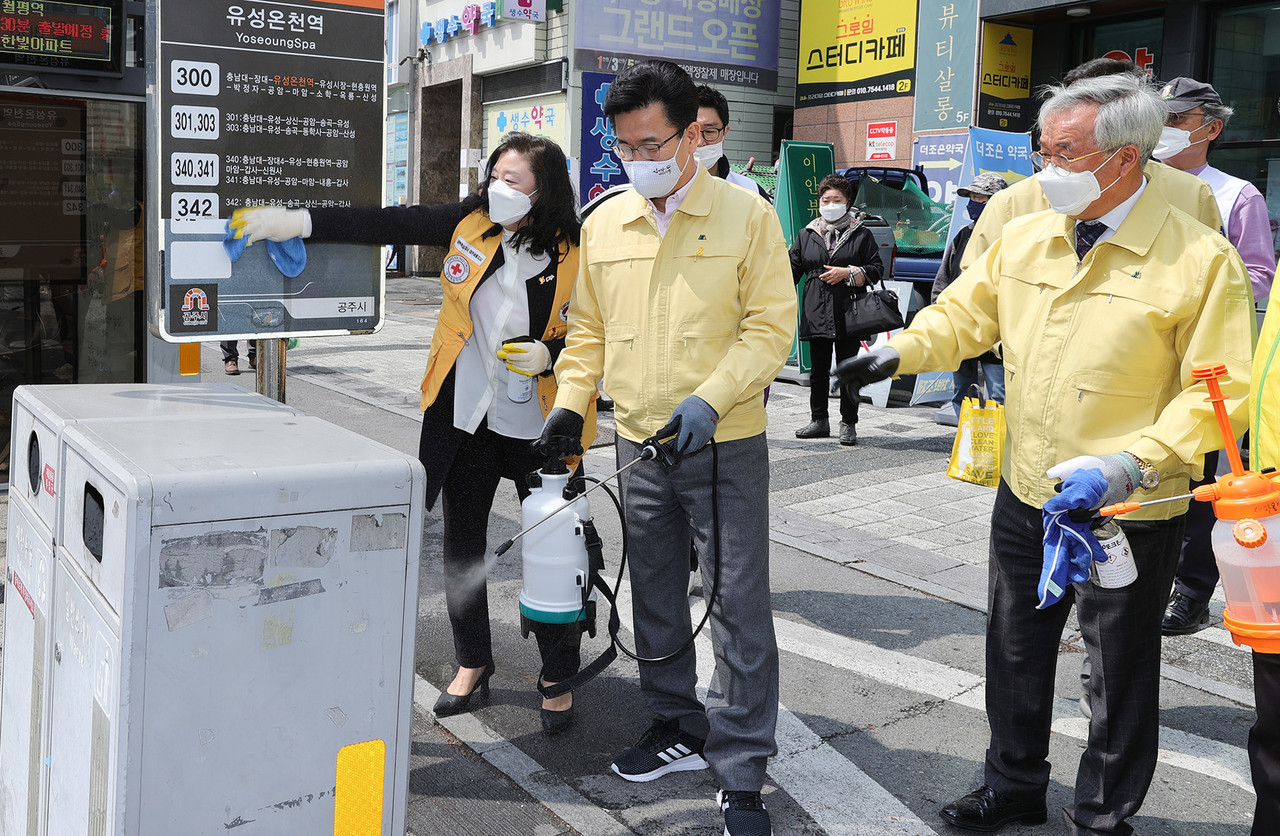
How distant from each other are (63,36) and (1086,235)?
15.3 feet

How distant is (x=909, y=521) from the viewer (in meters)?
6.59

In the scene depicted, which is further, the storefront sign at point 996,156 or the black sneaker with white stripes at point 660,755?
the storefront sign at point 996,156

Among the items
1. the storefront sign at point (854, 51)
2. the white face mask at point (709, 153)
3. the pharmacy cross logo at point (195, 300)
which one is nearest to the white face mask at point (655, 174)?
the pharmacy cross logo at point (195, 300)

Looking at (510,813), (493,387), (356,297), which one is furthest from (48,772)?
(493,387)

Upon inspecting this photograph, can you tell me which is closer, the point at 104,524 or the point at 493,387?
the point at 104,524

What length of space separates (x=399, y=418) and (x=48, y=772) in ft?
23.9

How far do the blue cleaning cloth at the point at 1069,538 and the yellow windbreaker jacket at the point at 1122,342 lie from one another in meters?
0.17

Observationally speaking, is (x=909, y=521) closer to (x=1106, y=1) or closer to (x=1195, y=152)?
→ (x=1195, y=152)

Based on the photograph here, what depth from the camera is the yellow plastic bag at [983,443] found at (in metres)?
3.30

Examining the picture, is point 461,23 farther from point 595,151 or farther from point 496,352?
point 496,352

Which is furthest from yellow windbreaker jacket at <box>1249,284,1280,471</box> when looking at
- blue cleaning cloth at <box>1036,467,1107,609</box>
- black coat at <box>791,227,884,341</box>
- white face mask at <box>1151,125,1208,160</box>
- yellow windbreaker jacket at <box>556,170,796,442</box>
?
black coat at <box>791,227,884,341</box>

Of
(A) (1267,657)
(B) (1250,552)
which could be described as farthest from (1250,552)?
(A) (1267,657)

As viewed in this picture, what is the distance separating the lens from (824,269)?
857cm

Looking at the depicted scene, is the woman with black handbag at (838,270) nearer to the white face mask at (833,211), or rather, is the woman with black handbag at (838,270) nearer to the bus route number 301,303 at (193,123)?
the white face mask at (833,211)
